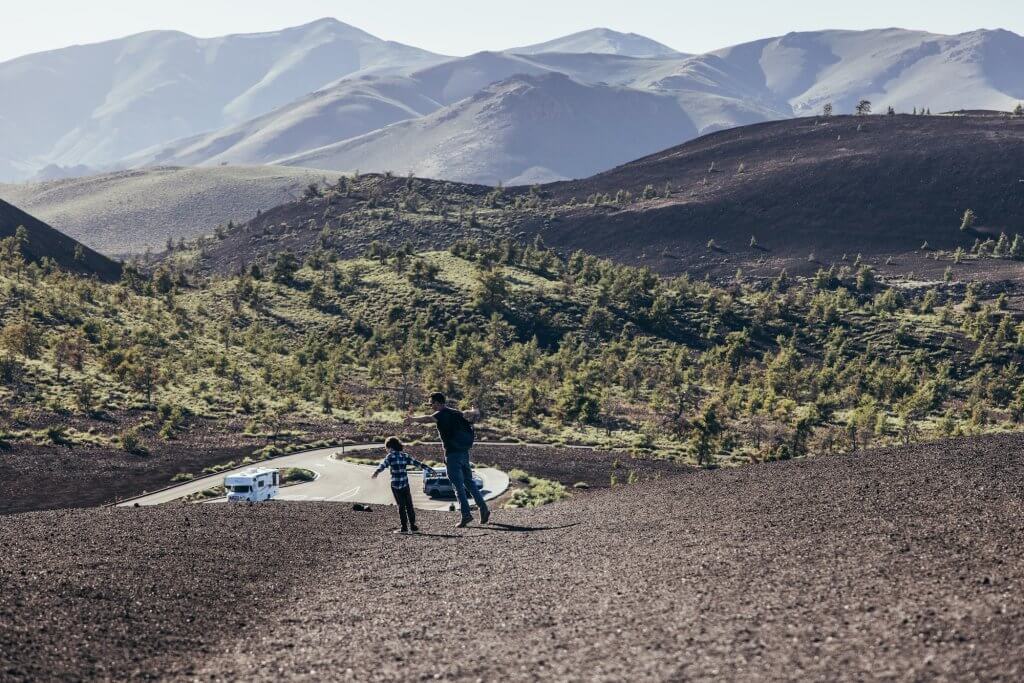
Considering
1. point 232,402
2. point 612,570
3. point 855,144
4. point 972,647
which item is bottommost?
point 232,402

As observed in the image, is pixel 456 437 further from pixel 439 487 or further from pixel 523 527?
pixel 439 487

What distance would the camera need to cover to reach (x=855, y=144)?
192875mm

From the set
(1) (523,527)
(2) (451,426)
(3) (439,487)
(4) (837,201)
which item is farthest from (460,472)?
(4) (837,201)

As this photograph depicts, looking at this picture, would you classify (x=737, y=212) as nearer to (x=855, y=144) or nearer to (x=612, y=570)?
(x=855, y=144)

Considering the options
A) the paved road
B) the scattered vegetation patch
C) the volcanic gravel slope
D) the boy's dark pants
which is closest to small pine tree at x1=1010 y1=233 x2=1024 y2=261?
the scattered vegetation patch

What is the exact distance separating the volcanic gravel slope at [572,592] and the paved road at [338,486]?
61.7 feet

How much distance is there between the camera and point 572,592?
41.0 ft

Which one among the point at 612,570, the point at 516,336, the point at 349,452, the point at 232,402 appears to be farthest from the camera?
the point at 516,336

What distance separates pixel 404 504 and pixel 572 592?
741cm

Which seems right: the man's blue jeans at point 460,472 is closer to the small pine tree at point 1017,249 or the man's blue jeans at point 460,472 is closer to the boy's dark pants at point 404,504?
the boy's dark pants at point 404,504

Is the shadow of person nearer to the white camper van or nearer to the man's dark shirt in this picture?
the man's dark shirt

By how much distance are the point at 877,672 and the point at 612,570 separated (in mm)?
5788

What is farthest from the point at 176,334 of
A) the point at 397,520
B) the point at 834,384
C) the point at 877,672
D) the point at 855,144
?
the point at 855,144

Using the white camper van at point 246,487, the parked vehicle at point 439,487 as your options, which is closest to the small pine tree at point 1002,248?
the parked vehicle at point 439,487
